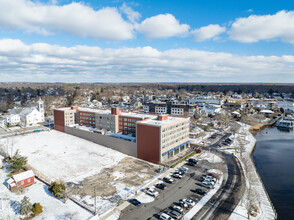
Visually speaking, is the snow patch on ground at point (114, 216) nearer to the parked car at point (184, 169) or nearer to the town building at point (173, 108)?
the parked car at point (184, 169)

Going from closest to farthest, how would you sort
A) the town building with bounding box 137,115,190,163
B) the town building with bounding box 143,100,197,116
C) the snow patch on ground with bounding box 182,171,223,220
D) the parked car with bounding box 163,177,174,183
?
the snow patch on ground with bounding box 182,171,223,220 → the parked car with bounding box 163,177,174,183 → the town building with bounding box 137,115,190,163 → the town building with bounding box 143,100,197,116

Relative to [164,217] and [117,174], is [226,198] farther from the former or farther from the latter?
[117,174]

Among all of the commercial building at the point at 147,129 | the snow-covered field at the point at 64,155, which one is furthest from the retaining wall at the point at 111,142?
the snow-covered field at the point at 64,155

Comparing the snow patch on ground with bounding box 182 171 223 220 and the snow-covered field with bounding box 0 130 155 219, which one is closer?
the snow patch on ground with bounding box 182 171 223 220

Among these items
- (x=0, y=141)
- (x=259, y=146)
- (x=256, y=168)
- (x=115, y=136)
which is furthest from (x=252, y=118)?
(x=0, y=141)

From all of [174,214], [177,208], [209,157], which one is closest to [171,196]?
[177,208]

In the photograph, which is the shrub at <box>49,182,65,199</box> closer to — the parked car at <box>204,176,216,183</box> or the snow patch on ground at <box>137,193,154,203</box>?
the snow patch on ground at <box>137,193,154,203</box>

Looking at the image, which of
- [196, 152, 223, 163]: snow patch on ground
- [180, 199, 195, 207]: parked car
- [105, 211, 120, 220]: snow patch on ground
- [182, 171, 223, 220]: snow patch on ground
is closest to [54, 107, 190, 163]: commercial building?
[196, 152, 223, 163]: snow patch on ground
